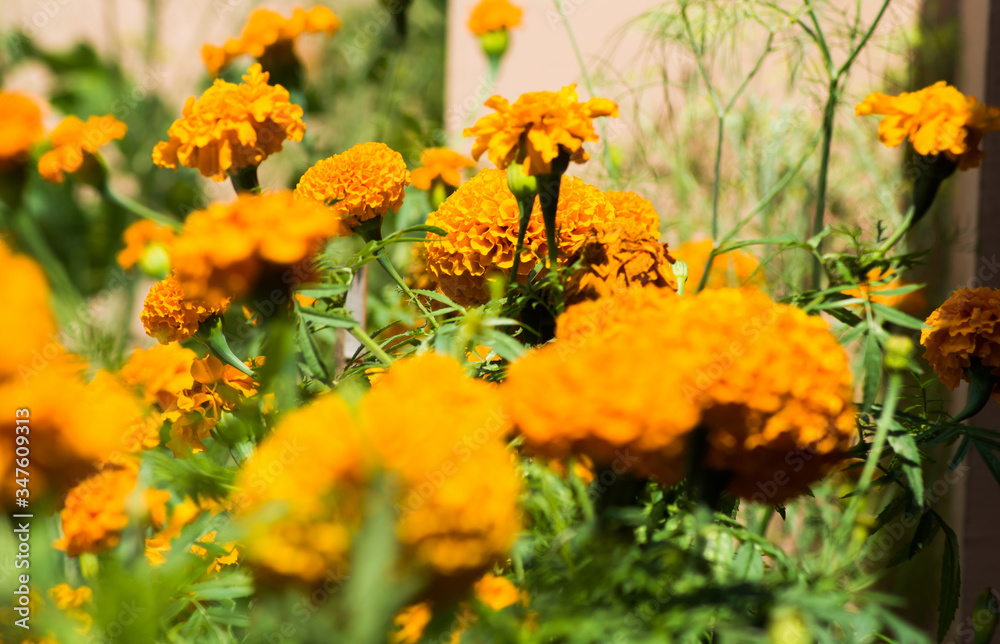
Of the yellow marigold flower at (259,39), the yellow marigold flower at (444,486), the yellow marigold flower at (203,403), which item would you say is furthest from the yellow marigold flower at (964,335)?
the yellow marigold flower at (259,39)

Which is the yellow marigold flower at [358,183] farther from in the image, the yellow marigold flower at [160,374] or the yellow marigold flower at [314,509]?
the yellow marigold flower at [314,509]

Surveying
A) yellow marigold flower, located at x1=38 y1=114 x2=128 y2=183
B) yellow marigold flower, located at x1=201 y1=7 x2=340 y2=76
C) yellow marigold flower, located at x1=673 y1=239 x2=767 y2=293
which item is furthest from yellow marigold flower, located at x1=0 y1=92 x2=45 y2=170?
yellow marigold flower, located at x1=673 y1=239 x2=767 y2=293

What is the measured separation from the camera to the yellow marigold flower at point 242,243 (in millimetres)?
379

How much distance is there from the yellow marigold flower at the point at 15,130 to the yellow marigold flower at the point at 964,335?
835mm

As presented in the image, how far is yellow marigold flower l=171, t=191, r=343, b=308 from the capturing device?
14.9 inches

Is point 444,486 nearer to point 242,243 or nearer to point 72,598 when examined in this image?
point 242,243

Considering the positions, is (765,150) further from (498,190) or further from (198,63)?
(198,63)

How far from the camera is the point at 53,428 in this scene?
0.33 meters

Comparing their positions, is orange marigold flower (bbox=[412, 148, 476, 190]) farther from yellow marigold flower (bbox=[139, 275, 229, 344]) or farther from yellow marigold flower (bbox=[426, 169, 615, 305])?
yellow marigold flower (bbox=[139, 275, 229, 344])

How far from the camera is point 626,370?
36 centimetres

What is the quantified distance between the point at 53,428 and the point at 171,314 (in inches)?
11.2

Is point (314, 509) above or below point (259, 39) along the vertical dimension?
below

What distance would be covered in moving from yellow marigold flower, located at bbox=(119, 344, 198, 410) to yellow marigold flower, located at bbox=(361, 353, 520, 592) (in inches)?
13.1

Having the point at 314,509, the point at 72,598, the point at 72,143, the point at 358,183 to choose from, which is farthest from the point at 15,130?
the point at 314,509
